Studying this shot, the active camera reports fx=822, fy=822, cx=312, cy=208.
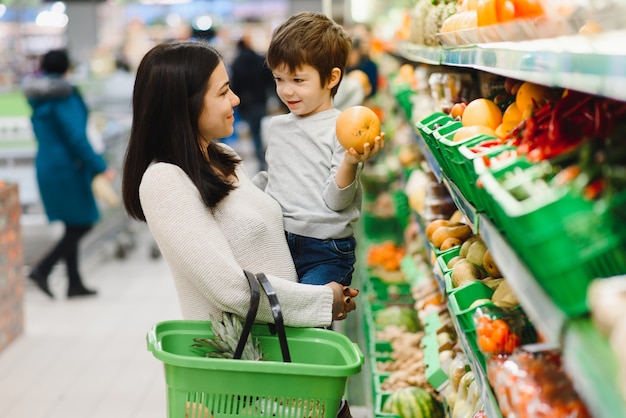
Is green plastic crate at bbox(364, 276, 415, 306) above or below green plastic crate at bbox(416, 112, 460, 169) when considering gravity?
below

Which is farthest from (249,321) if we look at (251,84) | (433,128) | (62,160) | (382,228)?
(251,84)

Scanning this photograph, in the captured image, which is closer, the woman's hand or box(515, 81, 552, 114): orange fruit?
box(515, 81, 552, 114): orange fruit

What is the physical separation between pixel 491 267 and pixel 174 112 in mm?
1028

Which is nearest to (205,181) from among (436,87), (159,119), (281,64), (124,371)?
(159,119)

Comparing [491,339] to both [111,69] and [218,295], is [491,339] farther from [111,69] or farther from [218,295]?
[111,69]

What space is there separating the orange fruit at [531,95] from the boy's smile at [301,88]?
0.82 meters

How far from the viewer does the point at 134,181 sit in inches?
96.5

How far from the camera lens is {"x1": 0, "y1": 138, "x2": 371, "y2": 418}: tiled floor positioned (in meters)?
4.27

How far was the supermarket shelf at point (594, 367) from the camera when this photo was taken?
1022mm

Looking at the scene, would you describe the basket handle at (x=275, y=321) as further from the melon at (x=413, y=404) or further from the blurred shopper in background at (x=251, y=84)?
the blurred shopper in background at (x=251, y=84)

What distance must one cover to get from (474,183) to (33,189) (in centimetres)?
664

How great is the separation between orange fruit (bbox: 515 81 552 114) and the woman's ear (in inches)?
32.6

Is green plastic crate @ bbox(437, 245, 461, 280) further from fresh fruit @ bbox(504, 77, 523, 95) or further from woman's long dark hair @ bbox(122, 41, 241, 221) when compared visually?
woman's long dark hair @ bbox(122, 41, 241, 221)

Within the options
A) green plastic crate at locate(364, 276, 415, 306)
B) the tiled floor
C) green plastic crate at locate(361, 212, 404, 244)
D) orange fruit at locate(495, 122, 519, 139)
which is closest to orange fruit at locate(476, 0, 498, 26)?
orange fruit at locate(495, 122, 519, 139)
